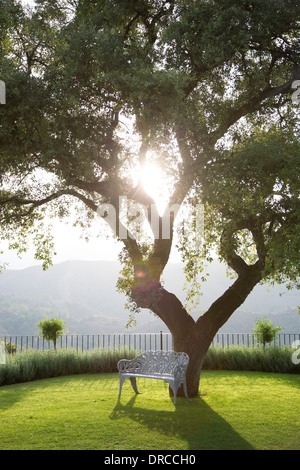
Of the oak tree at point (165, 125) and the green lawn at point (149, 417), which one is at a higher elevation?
the oak tree at point (165, 125)

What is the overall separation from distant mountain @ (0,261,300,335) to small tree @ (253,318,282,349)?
66.5 metres

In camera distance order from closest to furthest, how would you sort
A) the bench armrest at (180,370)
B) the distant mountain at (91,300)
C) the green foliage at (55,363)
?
the bench armrest at (180,370)
the green foliage at (55,363)
the distant mountain at (91,300)

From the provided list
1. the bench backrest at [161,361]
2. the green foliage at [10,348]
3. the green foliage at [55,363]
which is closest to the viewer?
the bench backrest at [161,361]

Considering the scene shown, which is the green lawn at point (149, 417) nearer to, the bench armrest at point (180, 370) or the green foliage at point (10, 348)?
the bench armrest at point (180, 370)

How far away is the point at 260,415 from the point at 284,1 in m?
7.34

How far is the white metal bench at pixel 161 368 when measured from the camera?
8.90 metres

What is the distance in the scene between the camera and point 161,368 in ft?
32.0

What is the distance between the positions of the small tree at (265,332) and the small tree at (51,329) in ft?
24.8

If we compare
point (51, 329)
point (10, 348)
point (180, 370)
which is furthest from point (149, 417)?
point (10, 348)

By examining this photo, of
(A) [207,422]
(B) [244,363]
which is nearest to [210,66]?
(A) [207,422]

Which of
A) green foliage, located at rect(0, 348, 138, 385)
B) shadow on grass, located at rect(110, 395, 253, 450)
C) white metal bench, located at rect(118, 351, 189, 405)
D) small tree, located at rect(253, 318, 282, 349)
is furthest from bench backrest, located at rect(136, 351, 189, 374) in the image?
small tree, located at rect(253, 318, 282, 349)

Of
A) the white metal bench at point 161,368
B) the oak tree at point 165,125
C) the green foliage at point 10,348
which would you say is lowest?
the green foliage at point 10,348

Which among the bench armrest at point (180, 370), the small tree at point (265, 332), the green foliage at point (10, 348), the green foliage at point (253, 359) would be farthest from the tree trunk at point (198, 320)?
the green foliage at point (10, 348)
